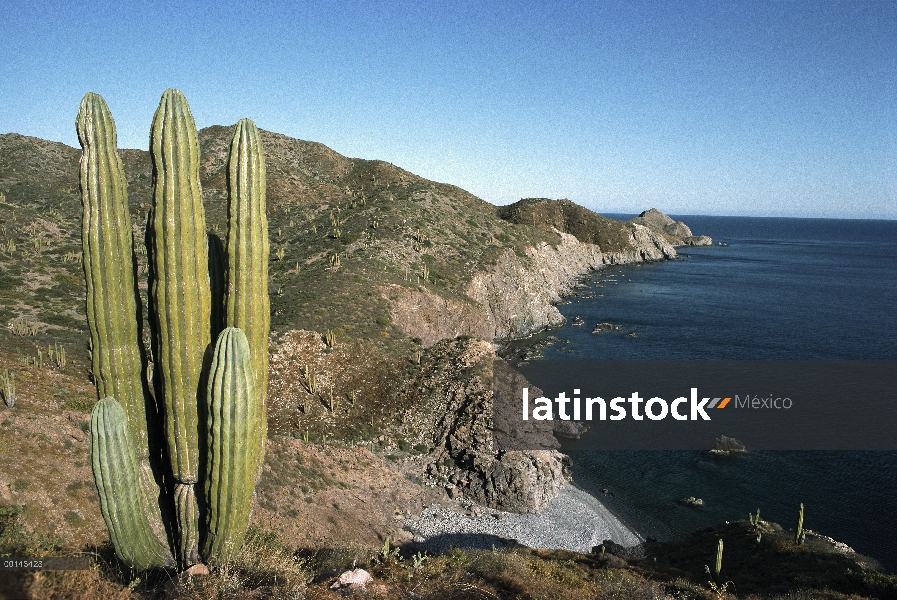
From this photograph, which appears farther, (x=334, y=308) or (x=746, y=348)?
(x=746, y=348)

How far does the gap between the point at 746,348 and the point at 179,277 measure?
158 feet

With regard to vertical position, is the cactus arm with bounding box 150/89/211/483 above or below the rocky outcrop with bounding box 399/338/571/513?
above

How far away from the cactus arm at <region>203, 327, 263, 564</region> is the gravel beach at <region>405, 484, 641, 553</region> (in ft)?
30.9

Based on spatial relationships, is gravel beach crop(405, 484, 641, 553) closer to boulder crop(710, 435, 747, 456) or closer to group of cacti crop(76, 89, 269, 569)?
boulder crop(710, 435, 747, 456)

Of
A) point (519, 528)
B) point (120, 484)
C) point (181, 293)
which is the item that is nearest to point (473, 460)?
point (519, 528)

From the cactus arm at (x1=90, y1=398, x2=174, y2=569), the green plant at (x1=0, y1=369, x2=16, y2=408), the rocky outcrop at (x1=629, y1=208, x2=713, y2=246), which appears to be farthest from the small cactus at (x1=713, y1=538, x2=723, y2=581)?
the rocky outcrop at (x1=629, y1=208, x2=713, y2=246)

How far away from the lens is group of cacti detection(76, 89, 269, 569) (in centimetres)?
917

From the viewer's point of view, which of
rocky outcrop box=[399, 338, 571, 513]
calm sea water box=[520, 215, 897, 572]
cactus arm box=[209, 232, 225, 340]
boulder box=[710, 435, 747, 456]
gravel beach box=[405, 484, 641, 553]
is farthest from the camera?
boulder box=[710, 435, 747, 456]

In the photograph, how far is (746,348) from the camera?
46.3 m

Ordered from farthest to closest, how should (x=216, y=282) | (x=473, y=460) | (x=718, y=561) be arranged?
1. (x=473, y=460)
2. (x=718, y=561)
3. (x=216, y=282)

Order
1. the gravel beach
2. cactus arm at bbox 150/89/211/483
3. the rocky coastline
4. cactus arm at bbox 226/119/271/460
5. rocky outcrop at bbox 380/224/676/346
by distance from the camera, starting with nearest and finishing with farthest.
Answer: cactus arm at bbox 150/89/211/483, cactus arm at bbox 226/119/271/460, the gravel beach, the rocky coastline, rocky outcrop at bbox 380/224/676/346

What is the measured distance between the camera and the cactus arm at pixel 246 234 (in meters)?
10.1

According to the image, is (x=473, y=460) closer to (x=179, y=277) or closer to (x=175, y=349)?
(x=175, y=349)

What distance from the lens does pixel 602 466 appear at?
26891 millimetres
